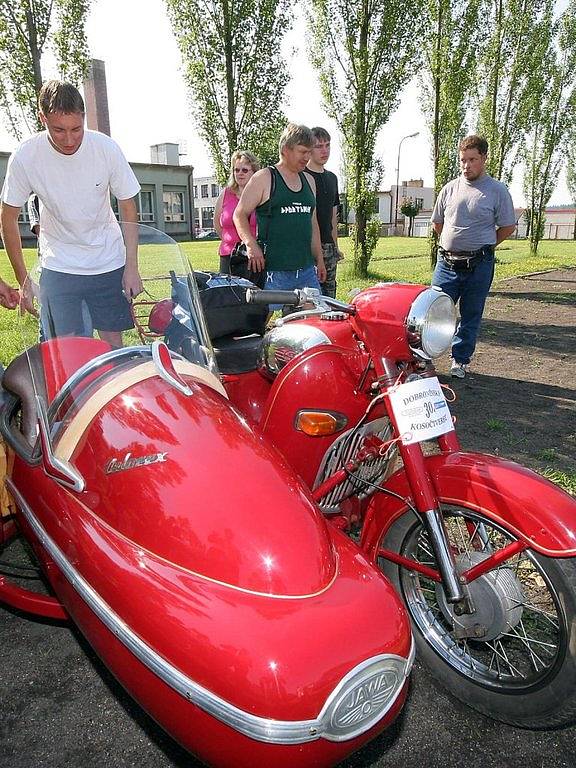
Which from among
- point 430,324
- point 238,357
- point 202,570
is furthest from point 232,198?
point 202,570

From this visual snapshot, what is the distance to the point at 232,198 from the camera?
5.66 meters

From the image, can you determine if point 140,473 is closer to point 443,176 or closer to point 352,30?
point 352,30

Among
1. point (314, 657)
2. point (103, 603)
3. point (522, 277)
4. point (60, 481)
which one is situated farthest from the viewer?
point (522, 277)

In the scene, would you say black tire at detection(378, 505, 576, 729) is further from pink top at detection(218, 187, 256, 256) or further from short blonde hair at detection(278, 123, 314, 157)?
pink top at detection(218, 187, 256, 256)

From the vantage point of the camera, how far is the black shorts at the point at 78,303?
81.3 inches

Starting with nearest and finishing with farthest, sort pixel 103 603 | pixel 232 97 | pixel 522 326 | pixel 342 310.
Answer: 1. pixel 103 603
2. pixel 342 310
3. pixel 522 326
4. pixel 232 97

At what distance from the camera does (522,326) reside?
870cm

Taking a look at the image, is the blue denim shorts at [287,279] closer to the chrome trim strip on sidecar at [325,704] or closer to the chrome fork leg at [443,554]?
the chrome fork leg at [443,554]

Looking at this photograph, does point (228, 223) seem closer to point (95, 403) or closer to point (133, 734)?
point (95, 403)

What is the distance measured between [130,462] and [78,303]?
79 cm

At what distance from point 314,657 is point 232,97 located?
1095 cm

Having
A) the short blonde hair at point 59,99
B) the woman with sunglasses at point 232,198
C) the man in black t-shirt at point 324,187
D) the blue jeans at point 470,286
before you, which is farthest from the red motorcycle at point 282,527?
the man in black t-shirt at point 324,187

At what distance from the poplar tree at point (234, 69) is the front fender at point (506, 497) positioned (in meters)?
9.91

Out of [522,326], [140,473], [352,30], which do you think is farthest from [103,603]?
[352,30]
